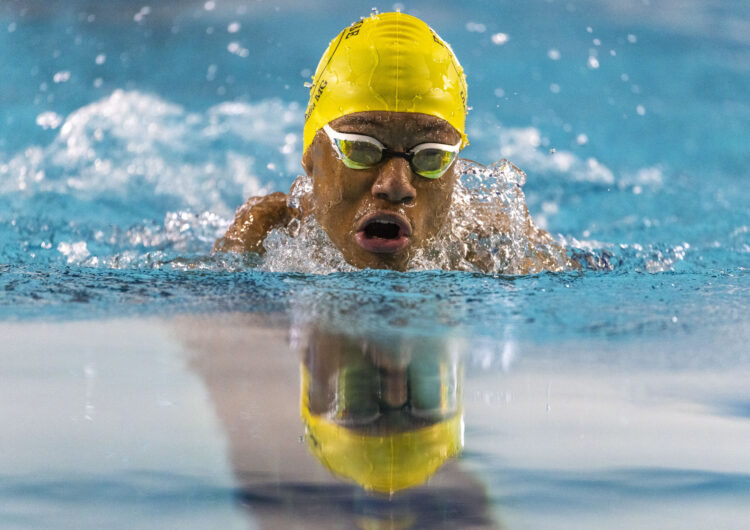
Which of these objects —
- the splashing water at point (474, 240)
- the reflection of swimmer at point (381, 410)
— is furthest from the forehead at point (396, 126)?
the reflection of swimmer at point (381, 410)

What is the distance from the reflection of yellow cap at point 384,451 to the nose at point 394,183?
1.46m

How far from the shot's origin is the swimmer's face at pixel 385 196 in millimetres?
2584

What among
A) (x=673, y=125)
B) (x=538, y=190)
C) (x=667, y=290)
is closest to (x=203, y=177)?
(x=538, y=190)

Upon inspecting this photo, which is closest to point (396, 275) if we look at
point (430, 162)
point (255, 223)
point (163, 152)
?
point (430, 162)

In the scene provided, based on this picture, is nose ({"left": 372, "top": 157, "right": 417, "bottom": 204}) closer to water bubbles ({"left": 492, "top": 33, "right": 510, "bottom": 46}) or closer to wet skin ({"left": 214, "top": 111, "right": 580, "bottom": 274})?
wet skin ({"left": 214, "top": 111, "right": 580, "bottom": 274})

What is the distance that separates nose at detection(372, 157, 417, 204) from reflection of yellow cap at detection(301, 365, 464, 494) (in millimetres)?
1457

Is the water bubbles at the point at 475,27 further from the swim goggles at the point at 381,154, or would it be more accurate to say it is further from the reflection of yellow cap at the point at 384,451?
the reflection of yellow cap at the point at 384,451

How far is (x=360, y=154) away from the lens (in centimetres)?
261

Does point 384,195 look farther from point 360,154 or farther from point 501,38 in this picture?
point 501,38

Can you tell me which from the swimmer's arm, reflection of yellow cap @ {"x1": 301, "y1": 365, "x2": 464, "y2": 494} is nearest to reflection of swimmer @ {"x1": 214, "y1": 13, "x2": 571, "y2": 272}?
the swimmer's arm

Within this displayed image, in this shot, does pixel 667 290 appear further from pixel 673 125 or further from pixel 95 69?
pixel 95 69

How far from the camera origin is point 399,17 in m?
2.90

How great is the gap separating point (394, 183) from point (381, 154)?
0.12m

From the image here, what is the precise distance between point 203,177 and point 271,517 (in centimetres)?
496
